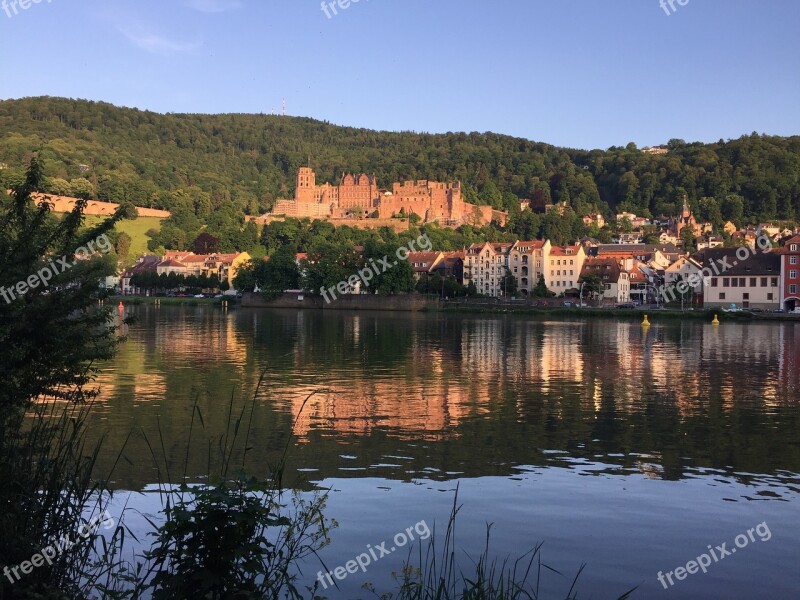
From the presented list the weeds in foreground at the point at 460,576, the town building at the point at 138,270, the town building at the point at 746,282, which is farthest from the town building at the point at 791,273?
the town building at the point at 138,270

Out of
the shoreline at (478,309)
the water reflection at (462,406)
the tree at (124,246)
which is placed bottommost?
the shoreline at (478,309)

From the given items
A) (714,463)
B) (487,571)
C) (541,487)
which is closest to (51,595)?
(487,571)

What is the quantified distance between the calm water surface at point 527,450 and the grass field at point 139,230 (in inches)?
5203

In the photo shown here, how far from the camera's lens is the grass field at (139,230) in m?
161

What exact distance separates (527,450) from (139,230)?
163m

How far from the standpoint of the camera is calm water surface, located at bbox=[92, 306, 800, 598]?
1064cm

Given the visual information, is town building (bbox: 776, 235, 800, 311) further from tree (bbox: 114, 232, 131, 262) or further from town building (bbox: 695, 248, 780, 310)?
tree (bbox: 114, 232, 131, 262)

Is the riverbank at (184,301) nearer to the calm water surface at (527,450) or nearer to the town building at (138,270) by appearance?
the town building at (138,270)

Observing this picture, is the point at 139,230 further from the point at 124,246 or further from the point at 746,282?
the point at 746,282

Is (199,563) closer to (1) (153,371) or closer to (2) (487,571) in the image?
(2) (487,571)

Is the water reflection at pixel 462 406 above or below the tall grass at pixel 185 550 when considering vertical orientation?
below

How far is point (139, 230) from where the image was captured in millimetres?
169500

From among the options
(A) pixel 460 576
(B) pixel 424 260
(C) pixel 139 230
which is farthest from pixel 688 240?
(A) pixel 460 576

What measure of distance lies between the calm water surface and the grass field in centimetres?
13217
